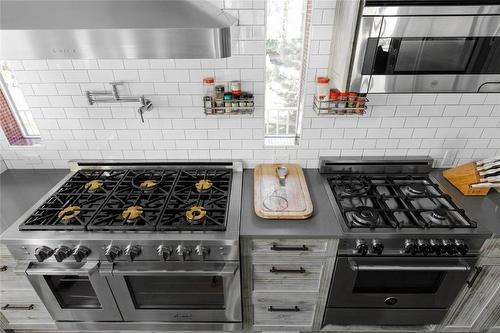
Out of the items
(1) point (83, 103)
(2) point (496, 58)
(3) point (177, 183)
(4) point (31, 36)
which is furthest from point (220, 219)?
(2) point (496, 58)

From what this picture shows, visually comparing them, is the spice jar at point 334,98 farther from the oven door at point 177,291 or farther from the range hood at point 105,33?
the oven door at point 177,291

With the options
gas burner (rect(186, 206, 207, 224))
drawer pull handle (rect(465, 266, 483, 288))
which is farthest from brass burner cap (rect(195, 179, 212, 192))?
drawer pull handle (rect(465, 266, 483, 288))

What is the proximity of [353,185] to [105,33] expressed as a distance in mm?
1644

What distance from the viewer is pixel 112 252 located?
1470mm

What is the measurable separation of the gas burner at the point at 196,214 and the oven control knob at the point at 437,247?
1.27 metres

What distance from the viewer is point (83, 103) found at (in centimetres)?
190

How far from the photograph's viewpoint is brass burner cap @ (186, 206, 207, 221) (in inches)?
61.7

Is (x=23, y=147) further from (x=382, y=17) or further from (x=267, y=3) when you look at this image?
(x=382, y=17)

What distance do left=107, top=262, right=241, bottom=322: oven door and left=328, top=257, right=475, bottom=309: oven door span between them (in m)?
0.65

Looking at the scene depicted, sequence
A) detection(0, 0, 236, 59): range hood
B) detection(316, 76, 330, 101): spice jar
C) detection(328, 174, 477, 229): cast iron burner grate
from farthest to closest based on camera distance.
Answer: detection(316, 76, 330, 101): spice jar, detection(328, 174, 477, 229): cast iron burner grate, detection(0, 0, 236, 59): range hood

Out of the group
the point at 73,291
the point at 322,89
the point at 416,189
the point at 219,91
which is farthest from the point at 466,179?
the point at 73,291

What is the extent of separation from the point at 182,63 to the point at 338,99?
3.36 feet

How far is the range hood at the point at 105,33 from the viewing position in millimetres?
963

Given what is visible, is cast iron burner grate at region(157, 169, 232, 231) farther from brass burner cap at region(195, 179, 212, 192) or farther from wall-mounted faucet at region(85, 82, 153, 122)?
wall-mounted faucet at region(85, 82, 153, 122)
